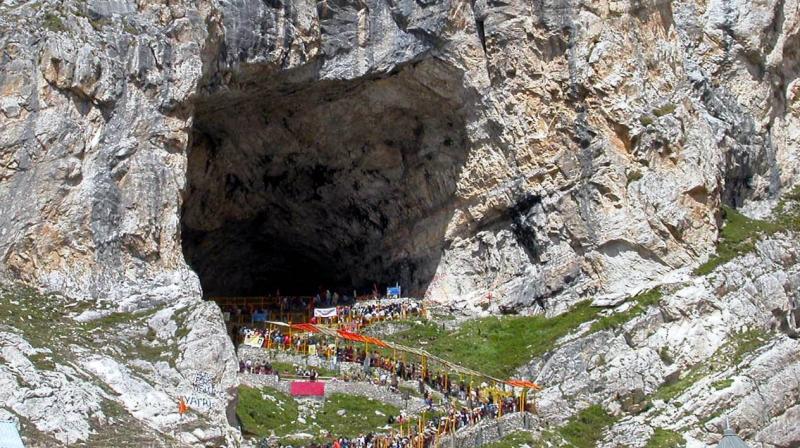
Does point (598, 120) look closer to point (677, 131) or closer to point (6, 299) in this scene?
point (677, 131)

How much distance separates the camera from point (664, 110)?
49969mm

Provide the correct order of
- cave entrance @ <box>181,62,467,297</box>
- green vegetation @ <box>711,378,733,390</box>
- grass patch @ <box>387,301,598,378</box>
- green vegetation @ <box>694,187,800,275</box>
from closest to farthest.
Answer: green vegetation @ <box>711,378,733,390</box>
grass patch @ <box>387,301,598,378</box>
green vegetation @ <box>694,187,800,275</box>
cave entrance @ <box>181,62,467,297</box>

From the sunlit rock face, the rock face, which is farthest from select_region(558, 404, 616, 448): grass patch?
the sunlit rock face

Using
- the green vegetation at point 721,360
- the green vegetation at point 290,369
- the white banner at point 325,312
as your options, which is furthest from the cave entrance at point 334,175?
the green vegetation at point 721,360

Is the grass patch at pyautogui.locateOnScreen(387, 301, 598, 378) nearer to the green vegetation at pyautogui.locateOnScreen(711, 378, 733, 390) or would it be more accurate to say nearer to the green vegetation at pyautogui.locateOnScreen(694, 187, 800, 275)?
the green vegetation at pyautogui.locateOnScreen(694, 187, 800, 275)

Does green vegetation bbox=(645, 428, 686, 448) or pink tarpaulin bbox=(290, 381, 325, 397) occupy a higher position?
pink tarpaulin bbox=(290, 381, 325, 397)

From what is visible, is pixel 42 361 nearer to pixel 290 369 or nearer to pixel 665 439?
pixel 290 369

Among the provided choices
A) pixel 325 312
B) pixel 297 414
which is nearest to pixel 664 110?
pixel 325 312

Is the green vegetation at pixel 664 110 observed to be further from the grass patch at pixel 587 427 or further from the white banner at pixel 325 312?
the white banner at pixel 325 312

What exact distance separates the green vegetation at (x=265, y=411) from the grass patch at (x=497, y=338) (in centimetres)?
724

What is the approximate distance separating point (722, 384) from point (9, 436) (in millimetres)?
22435

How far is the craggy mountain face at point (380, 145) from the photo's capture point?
42.5 metres

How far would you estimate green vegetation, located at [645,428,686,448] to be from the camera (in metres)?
41.6

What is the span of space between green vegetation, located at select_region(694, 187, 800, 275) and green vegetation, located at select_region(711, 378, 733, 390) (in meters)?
5.02
